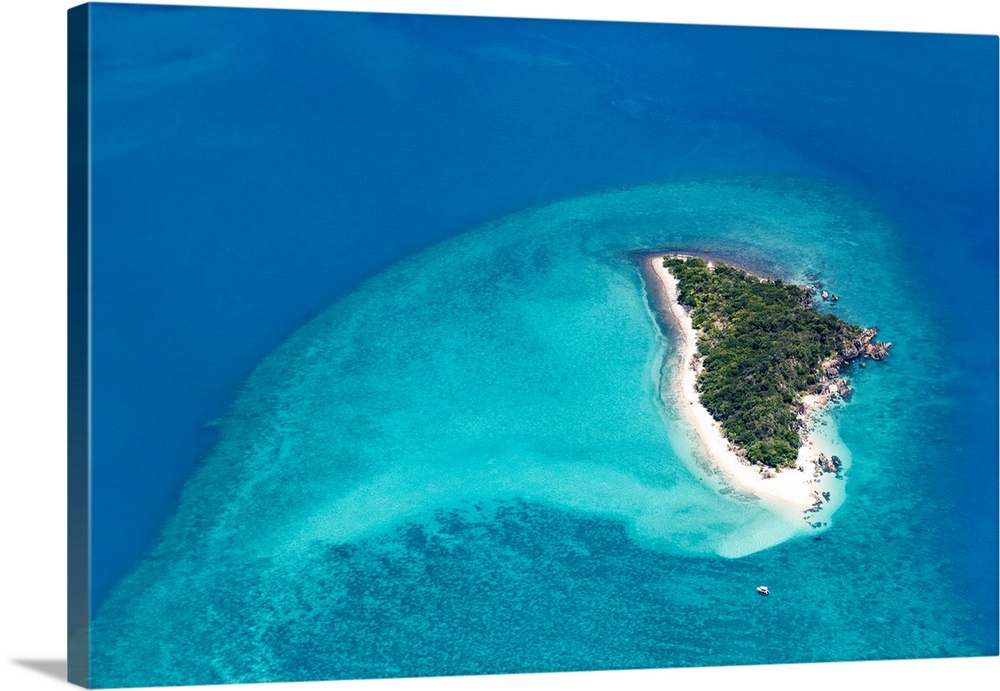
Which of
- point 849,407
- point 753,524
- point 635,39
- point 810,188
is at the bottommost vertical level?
point 753,524

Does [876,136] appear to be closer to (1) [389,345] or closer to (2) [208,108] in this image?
(1) [389,345]

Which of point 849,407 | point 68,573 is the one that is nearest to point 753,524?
point 849,407

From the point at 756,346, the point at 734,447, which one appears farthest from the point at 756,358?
the point at 734,447

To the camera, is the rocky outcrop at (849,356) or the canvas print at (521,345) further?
the rocky outcrop at (849,356)

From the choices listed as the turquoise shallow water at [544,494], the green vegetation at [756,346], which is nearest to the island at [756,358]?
the green vegetation at [756,346]

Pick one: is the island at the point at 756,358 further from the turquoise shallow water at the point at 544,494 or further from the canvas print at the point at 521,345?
the turquoise shallow water at the point at 544,494

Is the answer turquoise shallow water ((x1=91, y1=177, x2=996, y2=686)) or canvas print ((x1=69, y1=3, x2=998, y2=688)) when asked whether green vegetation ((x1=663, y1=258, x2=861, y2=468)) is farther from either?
turquoise shallow water ((x1=91, y1=177, x2=996, y2=686))
